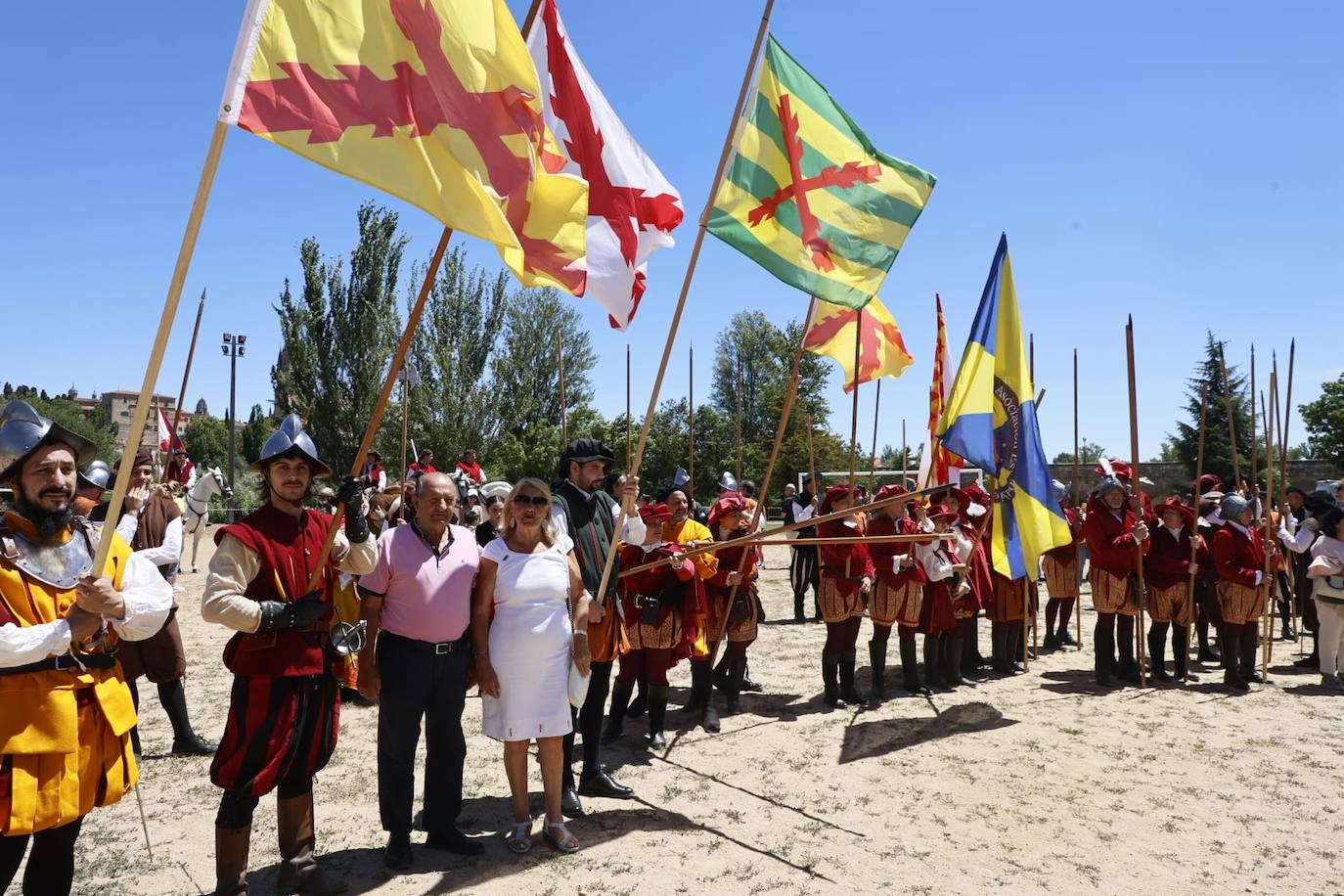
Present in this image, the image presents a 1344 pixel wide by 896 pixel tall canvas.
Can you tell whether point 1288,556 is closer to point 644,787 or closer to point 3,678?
point 644,787

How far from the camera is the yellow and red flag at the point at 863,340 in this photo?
26.4 ft

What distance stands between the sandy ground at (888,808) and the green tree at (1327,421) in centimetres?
3668

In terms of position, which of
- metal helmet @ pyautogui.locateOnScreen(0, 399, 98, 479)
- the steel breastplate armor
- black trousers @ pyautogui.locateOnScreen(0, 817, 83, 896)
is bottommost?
black trousers @ pyautogui.locateOnScreen(0, 817, 83, 896)

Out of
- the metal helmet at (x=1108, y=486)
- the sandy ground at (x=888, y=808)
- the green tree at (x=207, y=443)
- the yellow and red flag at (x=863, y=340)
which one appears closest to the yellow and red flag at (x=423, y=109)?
the sandy ground at (x=888, y=808)

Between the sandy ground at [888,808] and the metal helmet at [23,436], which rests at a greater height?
the metal helmet at [23,436]

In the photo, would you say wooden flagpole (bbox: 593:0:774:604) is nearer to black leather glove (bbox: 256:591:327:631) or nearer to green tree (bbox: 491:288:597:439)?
black leather glove (bbox: 256:591:327:631)

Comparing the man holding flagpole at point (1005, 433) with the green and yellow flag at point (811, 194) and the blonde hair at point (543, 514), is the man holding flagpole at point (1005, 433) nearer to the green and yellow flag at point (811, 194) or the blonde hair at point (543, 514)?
the green and yellow flag at point (811, 194)

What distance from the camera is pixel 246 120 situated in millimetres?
3227

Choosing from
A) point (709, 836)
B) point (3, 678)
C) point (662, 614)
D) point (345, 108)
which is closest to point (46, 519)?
point (3, 678)

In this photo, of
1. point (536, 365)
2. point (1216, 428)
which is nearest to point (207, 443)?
point (536, 365)

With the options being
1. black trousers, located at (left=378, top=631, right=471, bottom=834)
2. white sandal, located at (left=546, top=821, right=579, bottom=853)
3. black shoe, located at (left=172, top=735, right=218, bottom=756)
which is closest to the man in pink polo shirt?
black trousers, located at (left=378, top=631, right=471, bottom=834)

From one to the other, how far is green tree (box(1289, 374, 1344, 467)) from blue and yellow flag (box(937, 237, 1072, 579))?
36.0 meters

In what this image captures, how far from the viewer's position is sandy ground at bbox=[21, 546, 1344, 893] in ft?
14.9

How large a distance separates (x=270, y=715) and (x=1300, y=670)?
10568 millimetres
